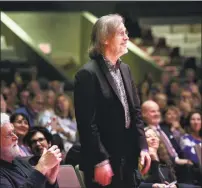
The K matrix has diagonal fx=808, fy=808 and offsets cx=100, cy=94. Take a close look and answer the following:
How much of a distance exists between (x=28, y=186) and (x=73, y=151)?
2327 millimetres

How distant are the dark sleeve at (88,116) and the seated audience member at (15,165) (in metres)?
0.33

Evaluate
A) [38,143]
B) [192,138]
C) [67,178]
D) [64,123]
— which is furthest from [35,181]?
[64,123]

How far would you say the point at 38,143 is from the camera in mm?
7441

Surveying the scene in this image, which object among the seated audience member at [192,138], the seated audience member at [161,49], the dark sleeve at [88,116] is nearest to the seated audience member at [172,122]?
the seated audience member at [192,138]

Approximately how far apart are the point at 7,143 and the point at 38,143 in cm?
227

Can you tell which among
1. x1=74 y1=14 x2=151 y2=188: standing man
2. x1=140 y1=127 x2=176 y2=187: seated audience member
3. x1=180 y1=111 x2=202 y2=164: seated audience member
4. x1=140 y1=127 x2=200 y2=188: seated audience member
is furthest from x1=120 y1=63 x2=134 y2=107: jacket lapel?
x1=180 y1=111 x2=202 y2=164: seated audience member

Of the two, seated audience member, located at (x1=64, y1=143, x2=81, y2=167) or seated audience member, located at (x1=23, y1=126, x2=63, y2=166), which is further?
seated audience member, located at (x1=64, y1=143, x2=81, y2=167)

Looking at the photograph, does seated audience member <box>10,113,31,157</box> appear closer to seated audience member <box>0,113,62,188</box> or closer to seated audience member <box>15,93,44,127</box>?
seated audience member <box>0,113,62,188</box>

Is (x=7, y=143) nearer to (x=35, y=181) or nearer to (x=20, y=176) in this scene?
(x=35, y=181)

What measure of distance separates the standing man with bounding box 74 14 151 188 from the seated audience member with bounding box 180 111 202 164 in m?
4.51

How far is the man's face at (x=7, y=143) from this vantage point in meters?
5.17

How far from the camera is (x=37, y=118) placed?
37.4ft

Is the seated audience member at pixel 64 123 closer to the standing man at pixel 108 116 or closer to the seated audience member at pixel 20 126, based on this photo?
the seated audience member at pixel 20 126

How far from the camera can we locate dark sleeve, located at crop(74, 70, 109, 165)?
16.6ft
